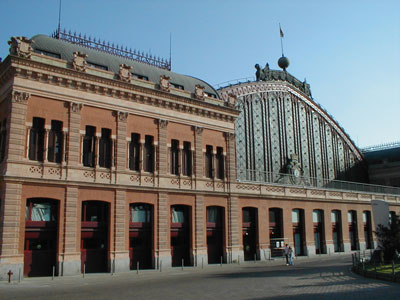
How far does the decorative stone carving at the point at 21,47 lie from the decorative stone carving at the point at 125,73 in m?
7.09

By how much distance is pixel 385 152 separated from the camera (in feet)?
248

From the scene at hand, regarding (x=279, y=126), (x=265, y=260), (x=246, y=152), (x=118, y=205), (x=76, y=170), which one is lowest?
(x=265, y=260)

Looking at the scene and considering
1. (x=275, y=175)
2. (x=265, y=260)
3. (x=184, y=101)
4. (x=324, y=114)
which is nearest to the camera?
(x=184, y=101)

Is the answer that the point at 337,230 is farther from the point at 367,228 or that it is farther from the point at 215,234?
the point at 215,234

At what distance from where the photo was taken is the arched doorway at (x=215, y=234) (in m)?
38.2

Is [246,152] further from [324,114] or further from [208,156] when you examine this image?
[324,114]

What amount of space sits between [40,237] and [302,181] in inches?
1342

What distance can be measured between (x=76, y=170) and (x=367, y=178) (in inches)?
2264

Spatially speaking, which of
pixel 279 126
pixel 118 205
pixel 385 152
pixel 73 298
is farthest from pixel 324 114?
pixel 73 298

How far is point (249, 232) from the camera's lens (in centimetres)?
4178

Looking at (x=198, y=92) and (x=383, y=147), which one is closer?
(x=198, y=92)

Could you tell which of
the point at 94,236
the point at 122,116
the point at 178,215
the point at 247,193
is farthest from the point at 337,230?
the point at 94,236

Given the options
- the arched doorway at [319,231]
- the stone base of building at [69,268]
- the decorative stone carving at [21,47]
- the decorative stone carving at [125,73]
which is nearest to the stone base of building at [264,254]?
the arched doorway at [319,231]

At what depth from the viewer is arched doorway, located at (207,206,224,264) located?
125ft
